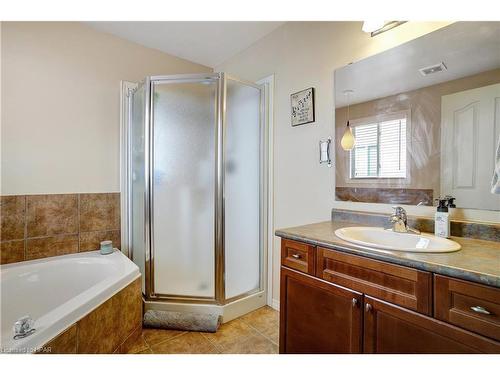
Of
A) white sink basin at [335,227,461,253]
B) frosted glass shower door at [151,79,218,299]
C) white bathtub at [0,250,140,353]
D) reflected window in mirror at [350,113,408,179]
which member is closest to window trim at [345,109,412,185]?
reflected window in mirror at [350,113,408,179]

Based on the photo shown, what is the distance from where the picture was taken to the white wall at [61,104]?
1.66 meters

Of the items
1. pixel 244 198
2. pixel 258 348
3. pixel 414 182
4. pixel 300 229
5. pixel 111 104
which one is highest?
pixel 111 104

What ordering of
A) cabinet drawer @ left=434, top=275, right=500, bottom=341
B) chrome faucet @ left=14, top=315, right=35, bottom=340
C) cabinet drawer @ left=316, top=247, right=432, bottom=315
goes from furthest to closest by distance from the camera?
chrome faucet @ left=14, top=315, right=35, bottom=340 < cabinet drawer @ left=316, top=247, right=432, bottom=315 < cabinet drawer @ left=434, top=275, right=500, bottom=341

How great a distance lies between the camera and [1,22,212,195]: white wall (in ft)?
5.45

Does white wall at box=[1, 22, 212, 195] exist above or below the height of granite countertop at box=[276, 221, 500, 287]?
above

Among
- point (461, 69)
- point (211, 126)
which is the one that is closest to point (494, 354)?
point (461, 69)

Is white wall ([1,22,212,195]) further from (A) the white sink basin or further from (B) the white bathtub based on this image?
(A) the white sink basin

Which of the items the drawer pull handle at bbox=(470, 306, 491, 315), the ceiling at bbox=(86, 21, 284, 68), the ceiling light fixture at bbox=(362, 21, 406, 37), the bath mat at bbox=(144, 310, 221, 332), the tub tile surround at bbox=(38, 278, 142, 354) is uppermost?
the ceiling at bbox=(86, 21, 284, 68)

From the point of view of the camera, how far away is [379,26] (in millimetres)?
1311

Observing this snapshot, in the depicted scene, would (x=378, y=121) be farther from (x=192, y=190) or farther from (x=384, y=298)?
(x=192, y=190)

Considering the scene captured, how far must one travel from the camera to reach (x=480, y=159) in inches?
41.1

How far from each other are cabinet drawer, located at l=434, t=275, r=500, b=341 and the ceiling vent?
3.34ft

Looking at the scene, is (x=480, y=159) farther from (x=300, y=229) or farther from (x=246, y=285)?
(x=246, y=285)
